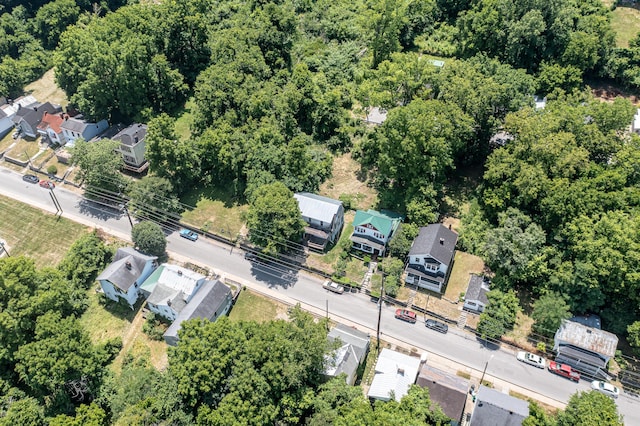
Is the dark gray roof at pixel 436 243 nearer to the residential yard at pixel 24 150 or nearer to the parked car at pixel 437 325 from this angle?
the parked car at pixel 437 325

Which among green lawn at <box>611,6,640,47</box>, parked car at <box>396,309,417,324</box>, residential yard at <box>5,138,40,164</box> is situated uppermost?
green lawn at <box>611,6,640,47</box>

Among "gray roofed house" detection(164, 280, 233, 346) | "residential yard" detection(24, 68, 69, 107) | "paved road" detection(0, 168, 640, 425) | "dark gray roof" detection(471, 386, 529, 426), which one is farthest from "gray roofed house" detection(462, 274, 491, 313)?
"residential yard" detection(24, 68, 69, 107)

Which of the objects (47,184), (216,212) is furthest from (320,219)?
(47,184)

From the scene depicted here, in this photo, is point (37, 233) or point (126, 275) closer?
point (126, 275)

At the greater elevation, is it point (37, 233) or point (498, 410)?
point (498, 410)

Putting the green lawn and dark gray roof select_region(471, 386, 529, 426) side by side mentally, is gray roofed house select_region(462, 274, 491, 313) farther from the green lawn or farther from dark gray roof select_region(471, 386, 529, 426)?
the green lawn

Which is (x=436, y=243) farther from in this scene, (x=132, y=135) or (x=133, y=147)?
(x=132, y=135)
